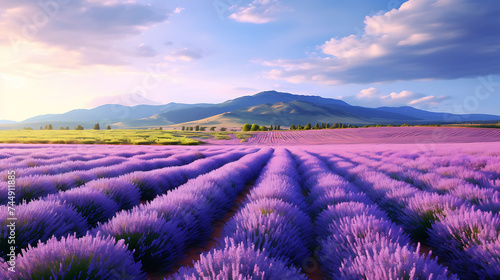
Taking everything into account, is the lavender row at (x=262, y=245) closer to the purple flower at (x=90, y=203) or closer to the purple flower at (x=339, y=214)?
the purple flower at (x=339, y=214)

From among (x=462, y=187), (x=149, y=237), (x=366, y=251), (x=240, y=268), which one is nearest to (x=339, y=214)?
(x=366, y=251)

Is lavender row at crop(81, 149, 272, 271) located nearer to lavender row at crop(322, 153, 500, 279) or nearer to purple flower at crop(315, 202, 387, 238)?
purple flower at crop(315, 202, 387, 238)

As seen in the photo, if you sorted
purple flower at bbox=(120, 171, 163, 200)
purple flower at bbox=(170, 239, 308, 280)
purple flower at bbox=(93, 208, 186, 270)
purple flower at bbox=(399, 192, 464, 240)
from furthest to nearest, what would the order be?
purple flower at bbox=(120, 171, 163, 200)
purple flower at bbox=(399, 192, 464, 240)
purple flower at bbox=(93, 208, 186, 270)
purple flower at bbox=(170, 239, 308, 280)

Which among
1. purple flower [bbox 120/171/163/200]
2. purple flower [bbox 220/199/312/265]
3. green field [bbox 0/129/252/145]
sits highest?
purple flower [bbox 220/199/312/265]

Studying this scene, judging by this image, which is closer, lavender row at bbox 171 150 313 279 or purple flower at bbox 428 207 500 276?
lavender row at bbox 171 150 313 279

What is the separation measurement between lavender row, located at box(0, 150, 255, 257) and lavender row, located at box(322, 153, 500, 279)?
357 cm

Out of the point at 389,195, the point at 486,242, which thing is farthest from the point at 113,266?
the point at 389,195

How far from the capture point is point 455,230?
2170mm

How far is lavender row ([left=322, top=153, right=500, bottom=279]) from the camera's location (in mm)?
1794

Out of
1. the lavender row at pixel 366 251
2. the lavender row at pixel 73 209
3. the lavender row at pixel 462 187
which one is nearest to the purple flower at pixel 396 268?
the lavender row at pixel 366 251

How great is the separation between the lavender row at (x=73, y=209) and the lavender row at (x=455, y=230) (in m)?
3.57

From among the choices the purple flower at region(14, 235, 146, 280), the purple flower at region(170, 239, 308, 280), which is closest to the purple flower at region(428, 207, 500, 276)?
the purple flower at region(170, 239, 308, 280)

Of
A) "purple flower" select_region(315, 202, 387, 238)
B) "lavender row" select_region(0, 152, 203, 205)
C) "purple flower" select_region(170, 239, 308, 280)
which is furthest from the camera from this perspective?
"lavender row" select_region(0, 152, 203, 205)

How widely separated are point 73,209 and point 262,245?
2436 mm
